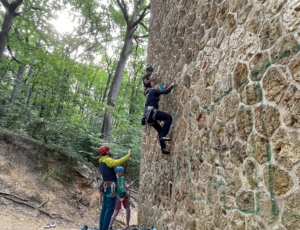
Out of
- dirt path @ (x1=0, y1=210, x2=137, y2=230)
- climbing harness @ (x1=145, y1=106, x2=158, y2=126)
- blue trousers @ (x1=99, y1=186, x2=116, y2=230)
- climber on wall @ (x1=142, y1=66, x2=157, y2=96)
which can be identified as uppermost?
climber on wall @ (x1=142, y1=66, x2=157, y2=96)

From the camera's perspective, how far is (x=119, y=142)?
42.3ft

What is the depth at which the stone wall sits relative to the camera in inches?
97.2

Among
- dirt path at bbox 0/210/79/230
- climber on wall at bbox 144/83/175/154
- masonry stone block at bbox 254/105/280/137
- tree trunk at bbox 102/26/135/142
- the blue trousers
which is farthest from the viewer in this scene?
tree trunk at bbox 102/26/135/142

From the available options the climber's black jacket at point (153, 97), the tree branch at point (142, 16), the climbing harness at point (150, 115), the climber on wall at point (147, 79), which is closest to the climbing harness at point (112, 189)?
the climbing harness at point (150, 115)

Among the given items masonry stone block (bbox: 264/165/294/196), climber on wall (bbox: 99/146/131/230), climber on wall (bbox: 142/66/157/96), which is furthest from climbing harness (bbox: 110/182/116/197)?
masonry stone block (bbox: 264/165/294/196)

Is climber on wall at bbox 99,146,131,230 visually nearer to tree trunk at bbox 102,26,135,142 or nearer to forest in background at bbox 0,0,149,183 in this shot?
forest in background at bbox 0,0,149,183

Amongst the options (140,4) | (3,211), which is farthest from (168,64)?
(140,4)

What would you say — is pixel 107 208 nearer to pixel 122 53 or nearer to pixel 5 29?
pixel 5 29

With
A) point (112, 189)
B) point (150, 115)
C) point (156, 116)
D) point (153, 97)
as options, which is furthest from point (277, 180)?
point (112, 189)

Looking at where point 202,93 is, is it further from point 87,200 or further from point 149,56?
point 87,200

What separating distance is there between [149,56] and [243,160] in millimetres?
5655

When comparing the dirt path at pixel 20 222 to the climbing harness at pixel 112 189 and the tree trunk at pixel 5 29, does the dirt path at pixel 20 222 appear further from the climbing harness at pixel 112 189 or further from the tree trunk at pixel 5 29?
the tree trunk at pixel 5 29

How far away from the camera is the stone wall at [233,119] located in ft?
8.10

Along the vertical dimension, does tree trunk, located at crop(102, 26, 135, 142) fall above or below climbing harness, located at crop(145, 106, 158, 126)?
above
